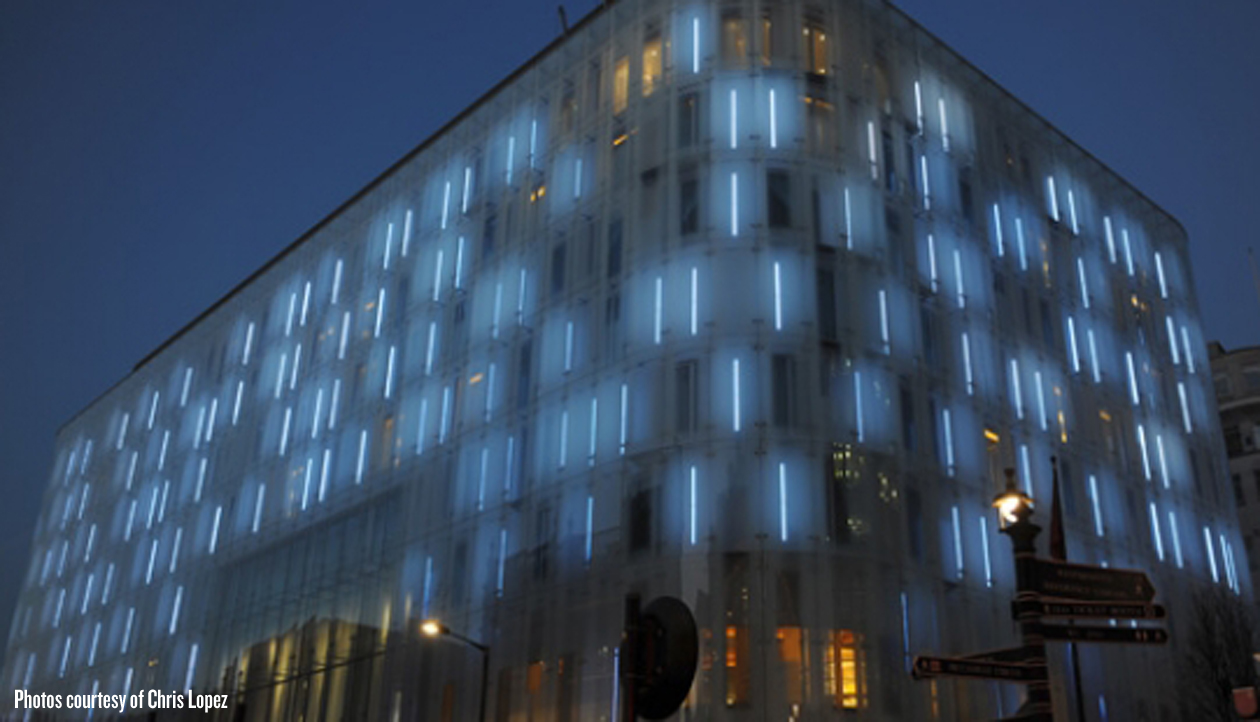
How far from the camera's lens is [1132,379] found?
49.4 metres

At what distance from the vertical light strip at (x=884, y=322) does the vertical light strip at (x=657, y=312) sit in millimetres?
6965

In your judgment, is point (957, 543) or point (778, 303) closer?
point (778, 303)

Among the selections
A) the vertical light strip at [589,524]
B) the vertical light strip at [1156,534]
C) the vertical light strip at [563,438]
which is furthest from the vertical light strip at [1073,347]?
the vertical light strip at [589,524]

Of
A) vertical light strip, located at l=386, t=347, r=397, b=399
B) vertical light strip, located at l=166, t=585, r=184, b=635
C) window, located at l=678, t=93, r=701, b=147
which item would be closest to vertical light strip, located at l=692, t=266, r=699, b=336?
window, located at l=678, t=93, r=701, b=147

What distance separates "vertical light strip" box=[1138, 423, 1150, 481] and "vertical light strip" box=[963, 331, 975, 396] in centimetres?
1214

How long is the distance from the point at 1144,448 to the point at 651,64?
2550 centimetres

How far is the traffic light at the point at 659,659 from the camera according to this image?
807cm

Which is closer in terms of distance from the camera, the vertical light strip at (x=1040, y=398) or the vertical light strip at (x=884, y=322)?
the vertical light strip at (x=884, y=322)

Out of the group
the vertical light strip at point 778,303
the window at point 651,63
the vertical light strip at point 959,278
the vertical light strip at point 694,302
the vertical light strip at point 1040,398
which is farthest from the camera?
the vertical light strip at point 1040,398

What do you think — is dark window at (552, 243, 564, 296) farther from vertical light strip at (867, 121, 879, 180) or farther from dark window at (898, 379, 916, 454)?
dark window at (898, 379, 916, 454)

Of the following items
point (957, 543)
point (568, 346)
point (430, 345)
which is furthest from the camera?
point (430, 345)

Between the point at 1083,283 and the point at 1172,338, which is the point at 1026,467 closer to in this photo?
the point at 1083,283

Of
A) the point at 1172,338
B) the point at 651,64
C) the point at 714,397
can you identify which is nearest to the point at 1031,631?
the point at 714,397

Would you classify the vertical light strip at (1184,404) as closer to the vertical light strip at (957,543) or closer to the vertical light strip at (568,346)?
the vertical light strip at (957,543)
